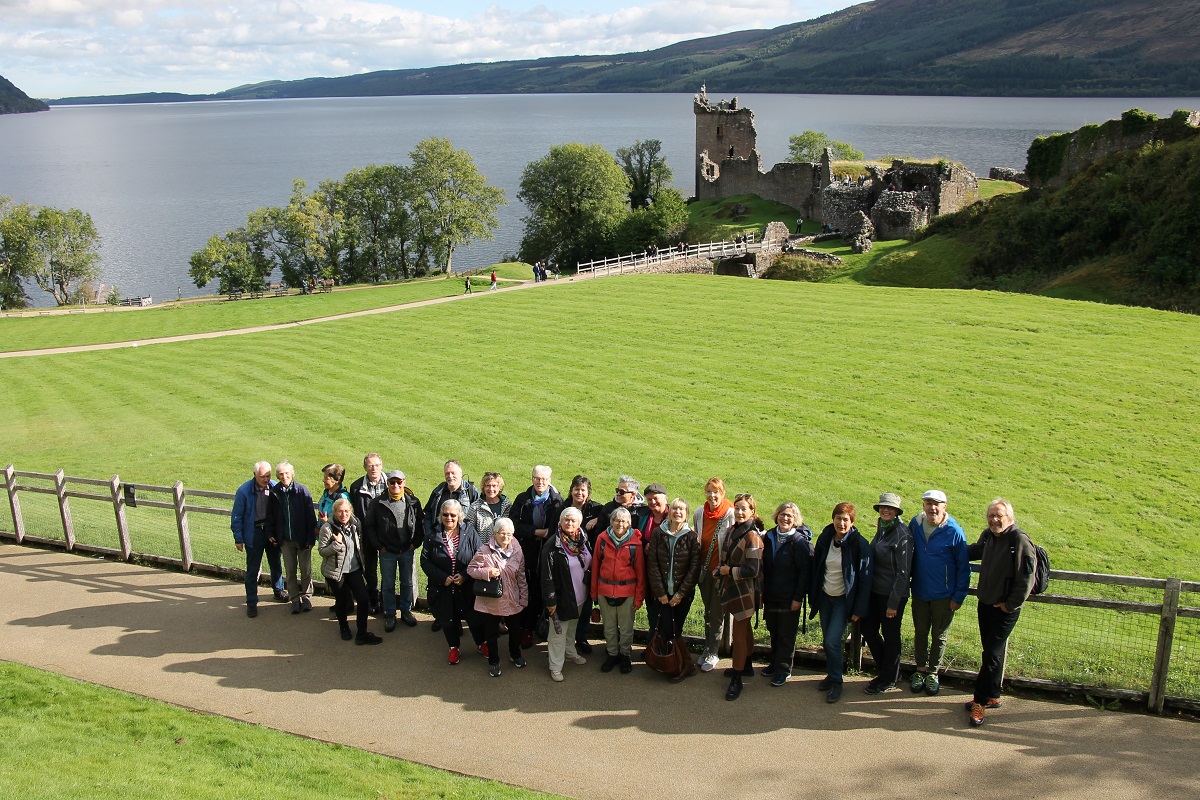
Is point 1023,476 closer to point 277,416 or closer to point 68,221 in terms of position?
point 277,416

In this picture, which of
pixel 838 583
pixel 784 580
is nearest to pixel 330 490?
pixel 784 580

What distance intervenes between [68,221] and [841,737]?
256 feet

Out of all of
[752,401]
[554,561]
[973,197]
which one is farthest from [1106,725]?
[973,197]

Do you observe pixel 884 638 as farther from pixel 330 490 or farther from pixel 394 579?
pixel 330 490

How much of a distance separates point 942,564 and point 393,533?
5212 mm

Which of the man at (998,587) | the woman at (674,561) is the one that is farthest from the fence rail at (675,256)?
the man at (998,587)

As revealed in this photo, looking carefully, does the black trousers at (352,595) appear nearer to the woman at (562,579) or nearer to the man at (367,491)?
the man at (367,491)

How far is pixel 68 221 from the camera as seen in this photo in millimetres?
69750

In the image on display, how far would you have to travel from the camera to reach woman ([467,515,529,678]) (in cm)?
817

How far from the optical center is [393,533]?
356 inches

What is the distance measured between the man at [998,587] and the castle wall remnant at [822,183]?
41.5 meters

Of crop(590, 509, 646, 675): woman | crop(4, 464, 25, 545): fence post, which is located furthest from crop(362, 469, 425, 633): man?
crop(4, 464, 25, 545): fence post

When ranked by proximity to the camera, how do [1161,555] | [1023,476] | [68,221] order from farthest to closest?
[68,221] → [1023,476] → [1161,555]

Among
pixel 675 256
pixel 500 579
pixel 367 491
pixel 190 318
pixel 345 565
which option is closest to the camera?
pixel 500 579
